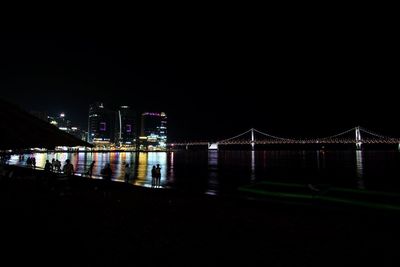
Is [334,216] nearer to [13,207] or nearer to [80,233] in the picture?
[80,233]

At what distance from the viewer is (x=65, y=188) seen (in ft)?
36.6

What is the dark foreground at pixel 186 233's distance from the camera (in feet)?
15.6

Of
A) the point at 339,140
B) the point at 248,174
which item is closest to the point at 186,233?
the point at 248,174

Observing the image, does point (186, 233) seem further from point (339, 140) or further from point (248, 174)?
point (339, 140)

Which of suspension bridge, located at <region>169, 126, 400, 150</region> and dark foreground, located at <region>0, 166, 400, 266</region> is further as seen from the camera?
suspension bridge, located at <region>169, 126, 400, 150</region>

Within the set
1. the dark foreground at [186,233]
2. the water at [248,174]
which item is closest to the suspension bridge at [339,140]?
the water at [248,174]

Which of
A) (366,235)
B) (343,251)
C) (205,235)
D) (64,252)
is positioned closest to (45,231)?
(64,252)

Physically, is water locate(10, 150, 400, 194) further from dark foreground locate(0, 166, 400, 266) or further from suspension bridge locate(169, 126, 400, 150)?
suspension bridge locate(169, 126, 400, 150)

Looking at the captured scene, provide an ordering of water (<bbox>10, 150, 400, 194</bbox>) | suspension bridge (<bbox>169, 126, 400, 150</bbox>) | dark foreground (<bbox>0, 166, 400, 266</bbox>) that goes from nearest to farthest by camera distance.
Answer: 1. dark foreground (<bbox>0, 166, 400, 266</bbox>)
2. water (<bbox>10, 150, 400, 194</bbox>)
3. suspension bridge (<bbox>169, 126, 400, 150</bbox>)

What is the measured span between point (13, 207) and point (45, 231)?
2619mm

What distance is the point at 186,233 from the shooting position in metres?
6.18

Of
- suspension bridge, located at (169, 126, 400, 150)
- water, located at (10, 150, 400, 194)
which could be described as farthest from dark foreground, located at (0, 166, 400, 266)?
suspension bridge, located at (169, 126, 400, 150)

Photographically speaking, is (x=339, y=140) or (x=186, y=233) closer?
(x=186, y=233)

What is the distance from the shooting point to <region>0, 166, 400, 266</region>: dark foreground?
4754mm
